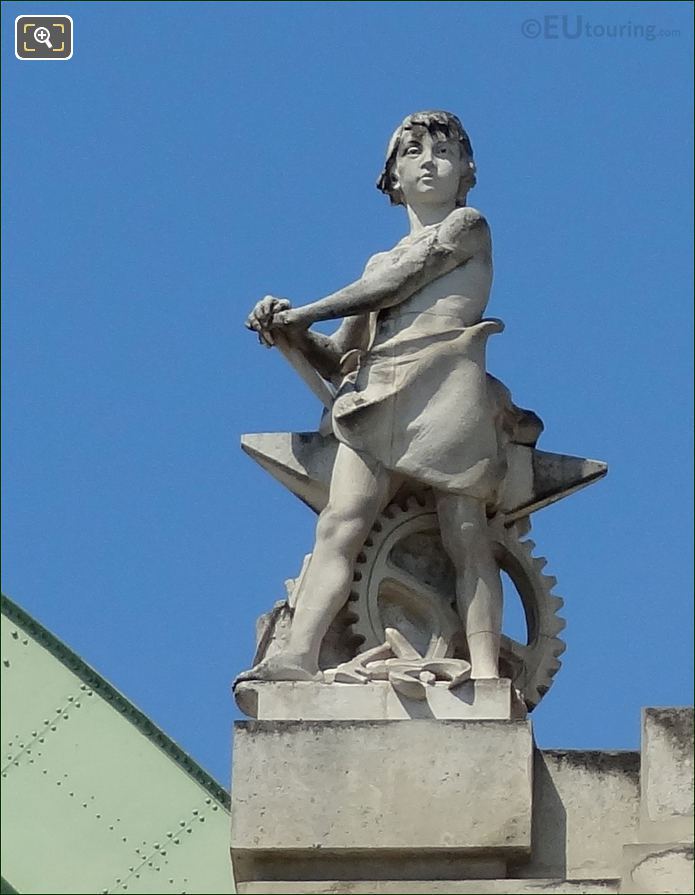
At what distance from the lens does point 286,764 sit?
24.2 metres

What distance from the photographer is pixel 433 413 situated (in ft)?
81.6

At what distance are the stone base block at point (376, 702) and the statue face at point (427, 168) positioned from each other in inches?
109

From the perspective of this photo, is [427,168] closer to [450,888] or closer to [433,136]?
[433,136]

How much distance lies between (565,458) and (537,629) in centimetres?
93

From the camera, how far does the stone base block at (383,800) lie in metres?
24.1

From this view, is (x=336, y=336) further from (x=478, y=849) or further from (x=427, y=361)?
(x=478, y=849)

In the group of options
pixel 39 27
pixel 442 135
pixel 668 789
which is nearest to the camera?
pixel 668 789

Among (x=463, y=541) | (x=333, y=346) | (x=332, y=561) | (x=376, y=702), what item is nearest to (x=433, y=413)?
(x=463, y=541)

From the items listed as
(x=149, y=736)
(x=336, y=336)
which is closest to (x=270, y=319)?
(x=336, y=336)

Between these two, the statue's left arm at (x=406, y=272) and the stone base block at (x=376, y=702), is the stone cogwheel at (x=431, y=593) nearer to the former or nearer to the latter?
the stone base block at (x=376, y=702)

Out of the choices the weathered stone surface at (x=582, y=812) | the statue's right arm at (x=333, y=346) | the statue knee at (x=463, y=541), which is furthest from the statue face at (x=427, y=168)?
the weathered stone surface at (x=582, y=812)

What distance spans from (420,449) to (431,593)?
765mm

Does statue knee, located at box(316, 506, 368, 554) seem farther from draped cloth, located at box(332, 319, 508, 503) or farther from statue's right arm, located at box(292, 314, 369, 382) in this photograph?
statue's right arm, located at box(292, 314, 369, 382)

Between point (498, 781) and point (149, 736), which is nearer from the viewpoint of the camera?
point (498, 781)
